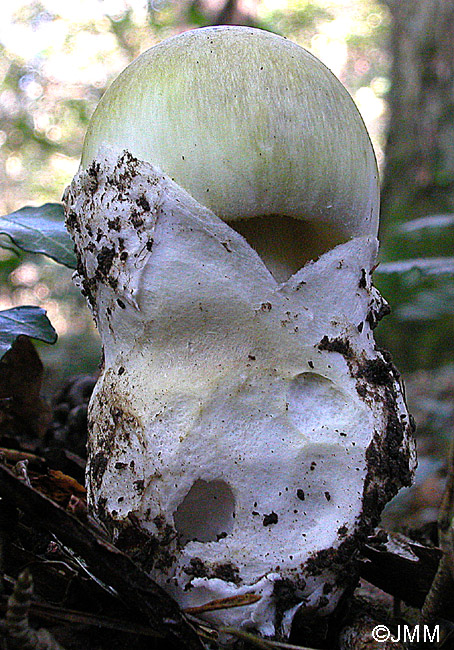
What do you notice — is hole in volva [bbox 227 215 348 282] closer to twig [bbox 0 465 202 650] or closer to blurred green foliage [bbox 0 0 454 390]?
twig [bbox 0 465 202 650]

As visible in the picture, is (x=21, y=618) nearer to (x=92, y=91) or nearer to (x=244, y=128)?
(x=244, y=128)

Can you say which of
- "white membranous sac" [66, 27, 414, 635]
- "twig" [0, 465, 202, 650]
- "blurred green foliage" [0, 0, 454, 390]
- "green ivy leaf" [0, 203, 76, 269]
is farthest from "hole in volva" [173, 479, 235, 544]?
"blurred green foliage" [0, 0, 454, 390]

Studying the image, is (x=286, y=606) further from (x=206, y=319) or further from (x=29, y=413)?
(x=29, y=413)

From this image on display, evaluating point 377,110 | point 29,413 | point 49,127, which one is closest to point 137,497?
point 29,413

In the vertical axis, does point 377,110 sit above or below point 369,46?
below

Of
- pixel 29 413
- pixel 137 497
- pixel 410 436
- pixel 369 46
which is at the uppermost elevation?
pixel 369 46

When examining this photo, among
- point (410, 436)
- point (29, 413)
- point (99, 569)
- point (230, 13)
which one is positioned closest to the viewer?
point (99, 569)

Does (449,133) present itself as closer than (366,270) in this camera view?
No
